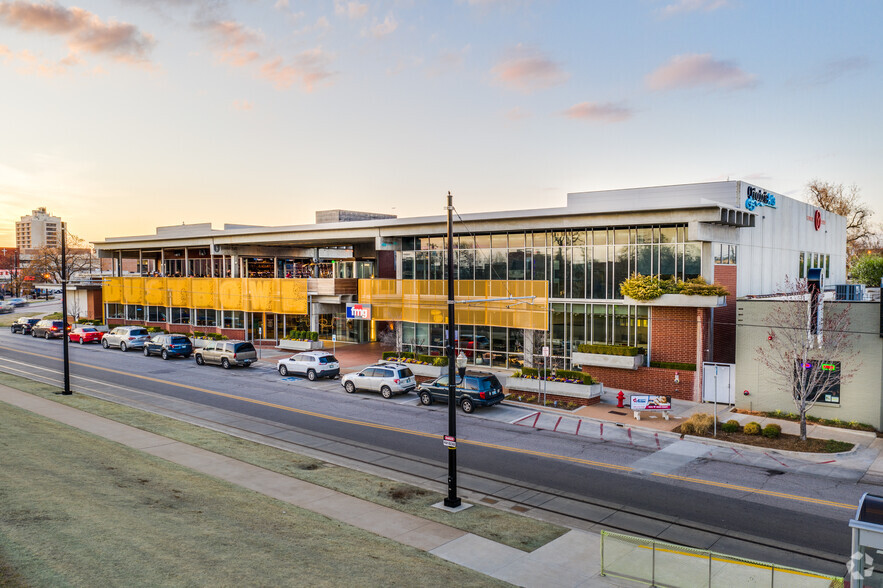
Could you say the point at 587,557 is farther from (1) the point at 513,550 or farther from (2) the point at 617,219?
(2) the point at 617,219

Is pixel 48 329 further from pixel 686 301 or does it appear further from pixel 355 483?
pixel 686 301

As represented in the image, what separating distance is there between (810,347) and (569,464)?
1194 centimetres

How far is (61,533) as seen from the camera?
472 inches

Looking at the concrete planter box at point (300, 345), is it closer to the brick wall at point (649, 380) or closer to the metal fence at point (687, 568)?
the brick wall at point (649, 380)

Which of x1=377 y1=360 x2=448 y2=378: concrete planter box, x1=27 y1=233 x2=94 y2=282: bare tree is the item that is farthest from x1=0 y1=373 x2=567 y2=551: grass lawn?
x1=27 y1=233 x2=94 y2=282: bare tree

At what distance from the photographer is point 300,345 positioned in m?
49.7

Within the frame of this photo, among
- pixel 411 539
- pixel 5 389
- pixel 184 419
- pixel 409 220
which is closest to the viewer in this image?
pixel 411 539

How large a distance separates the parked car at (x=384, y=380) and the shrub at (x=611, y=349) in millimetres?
9784

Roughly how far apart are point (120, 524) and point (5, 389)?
80.1 feet

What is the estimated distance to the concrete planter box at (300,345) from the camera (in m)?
49.2

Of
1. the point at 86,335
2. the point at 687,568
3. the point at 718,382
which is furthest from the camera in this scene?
the point at 86,335

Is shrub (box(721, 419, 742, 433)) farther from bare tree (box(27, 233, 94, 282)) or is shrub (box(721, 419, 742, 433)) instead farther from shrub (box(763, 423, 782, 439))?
bare tree (box(27, 233, 94, 282))

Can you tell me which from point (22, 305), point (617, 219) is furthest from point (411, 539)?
point (22, 305)

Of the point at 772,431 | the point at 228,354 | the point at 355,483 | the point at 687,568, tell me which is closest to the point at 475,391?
the point at 355,483
